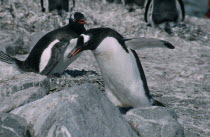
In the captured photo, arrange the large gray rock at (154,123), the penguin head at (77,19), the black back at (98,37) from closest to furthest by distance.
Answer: the large gray rock at (154,123) < the black back at (98,37) < the penguin head at (77,19)

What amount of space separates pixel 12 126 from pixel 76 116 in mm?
402

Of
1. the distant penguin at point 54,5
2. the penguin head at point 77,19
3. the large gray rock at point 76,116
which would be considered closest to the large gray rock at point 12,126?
the large gray rock at point 76,116

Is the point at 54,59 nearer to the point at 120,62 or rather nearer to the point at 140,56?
the point at 120,62

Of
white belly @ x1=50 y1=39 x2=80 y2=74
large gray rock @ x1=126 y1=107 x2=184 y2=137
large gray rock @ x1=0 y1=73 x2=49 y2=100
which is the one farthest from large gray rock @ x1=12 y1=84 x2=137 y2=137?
white belly @ x1=50 y1=39 x2=80 y2=74

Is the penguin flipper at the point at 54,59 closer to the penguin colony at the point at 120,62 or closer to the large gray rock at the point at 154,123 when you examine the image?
the penguin colony at the point at 120,62

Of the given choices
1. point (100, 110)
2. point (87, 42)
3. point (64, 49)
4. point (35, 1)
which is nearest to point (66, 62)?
point (64, 49)

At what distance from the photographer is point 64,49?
15.5 feet

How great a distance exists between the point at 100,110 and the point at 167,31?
17.8ft

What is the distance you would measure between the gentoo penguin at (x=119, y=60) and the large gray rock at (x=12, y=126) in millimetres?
1064

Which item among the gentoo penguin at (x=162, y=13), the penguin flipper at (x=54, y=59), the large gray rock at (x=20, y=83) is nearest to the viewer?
the large gray rock at (x=20, y=83)

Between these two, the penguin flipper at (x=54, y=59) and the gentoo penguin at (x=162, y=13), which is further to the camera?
the gentoo penguin at (x=162, y=13)

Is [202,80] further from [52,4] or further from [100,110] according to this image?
[52,4]

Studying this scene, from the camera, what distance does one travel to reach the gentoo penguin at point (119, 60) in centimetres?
356

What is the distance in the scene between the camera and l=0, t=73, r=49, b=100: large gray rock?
12.0 feet
